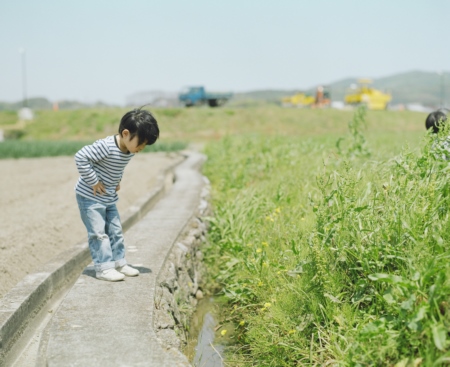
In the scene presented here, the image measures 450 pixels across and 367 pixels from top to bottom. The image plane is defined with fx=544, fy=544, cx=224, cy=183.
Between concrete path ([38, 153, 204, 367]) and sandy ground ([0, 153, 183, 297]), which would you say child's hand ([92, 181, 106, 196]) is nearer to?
concrete path ([38, 153, 204, 367])

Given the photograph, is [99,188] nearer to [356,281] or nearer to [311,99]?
[356,281]

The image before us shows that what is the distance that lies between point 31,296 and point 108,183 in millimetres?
1068

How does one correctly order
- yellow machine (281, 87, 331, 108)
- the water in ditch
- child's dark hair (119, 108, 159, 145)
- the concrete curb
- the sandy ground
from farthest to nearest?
yellow machine (281, 87, 331, 108) < the sandy ground < the water in ditch < child's dark hair (119, 108, 159, 145) < the concrete curb

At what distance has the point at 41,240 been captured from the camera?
6664 millimetres

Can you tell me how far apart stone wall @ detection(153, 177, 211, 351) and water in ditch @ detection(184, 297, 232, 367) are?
0.10 meters

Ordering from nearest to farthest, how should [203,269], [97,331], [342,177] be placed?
[97,331] → [342,177] → [203,269]

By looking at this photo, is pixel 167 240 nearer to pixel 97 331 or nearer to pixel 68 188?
pixel 97 331

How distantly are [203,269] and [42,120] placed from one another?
33830 millimetres

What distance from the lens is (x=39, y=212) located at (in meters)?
8.65

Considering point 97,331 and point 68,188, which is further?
point 68,188

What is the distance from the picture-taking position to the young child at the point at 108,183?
13.9 feet

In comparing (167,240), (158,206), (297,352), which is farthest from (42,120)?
(297,352)

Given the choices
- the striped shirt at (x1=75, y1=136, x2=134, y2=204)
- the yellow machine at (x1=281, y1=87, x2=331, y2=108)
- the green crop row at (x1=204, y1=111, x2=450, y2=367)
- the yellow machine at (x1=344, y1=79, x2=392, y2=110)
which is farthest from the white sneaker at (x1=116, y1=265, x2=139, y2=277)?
the yellow machine at (x1=281, y1=87, x2=331, y2=108)

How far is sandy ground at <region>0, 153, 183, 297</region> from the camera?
19.0 ft
